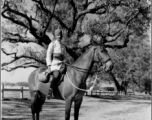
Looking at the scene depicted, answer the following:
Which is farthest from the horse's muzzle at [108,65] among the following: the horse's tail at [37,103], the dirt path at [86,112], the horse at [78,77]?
the dirt path at [86,112]

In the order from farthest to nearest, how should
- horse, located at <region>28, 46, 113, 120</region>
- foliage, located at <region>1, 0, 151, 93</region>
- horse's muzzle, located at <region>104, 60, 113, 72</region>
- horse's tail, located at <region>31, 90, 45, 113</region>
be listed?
foliage, located at <region>1, 0, 151, 93</region>, horse's tail, located at <region>31, 90, 45, 113</region>, horse, located at <region>28, 46, 113, 120</region>, horse's muzzle, located at <region>104, 60, 113, 72</region>

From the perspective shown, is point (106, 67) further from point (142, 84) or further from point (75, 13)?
point (142, 84)

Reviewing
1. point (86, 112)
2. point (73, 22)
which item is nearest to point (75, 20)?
point (73, 22)

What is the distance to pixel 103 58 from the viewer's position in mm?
6922

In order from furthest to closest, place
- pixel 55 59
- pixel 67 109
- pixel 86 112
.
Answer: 1. pixel 86 112
2. pixel 55 59
3. pixel 67 109

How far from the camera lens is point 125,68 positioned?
43281mm

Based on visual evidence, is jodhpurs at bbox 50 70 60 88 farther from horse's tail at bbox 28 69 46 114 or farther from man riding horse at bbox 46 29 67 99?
horse's tail at bbox 28 69 46 114

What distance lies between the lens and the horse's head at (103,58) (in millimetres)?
6777

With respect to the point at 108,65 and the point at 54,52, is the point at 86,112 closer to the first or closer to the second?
the point at 54,52

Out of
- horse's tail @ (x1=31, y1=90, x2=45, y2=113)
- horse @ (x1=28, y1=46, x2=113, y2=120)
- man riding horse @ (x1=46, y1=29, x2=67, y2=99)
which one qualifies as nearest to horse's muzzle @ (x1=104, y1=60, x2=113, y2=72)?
horse @ (x1=28, y1=46, x2=113, y2=120)

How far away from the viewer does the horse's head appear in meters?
6.78

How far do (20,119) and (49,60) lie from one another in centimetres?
505

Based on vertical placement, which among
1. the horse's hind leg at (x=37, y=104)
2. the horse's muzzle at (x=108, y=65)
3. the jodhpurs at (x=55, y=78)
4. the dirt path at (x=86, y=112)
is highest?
the horse's muzzle at (x=108, y=65)

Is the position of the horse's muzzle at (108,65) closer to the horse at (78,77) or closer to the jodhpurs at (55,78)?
the horse at (78,77)
